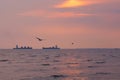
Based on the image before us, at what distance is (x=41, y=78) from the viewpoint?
53.2 m

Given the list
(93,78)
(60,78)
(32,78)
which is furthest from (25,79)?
(93,78)

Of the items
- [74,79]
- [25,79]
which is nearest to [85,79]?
[74,79]

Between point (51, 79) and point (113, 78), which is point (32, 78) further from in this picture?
point (113, 78)

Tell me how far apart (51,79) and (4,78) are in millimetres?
6655

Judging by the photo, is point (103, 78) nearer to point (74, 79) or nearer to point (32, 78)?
point (74, 79)

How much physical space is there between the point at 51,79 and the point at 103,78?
7326 mm

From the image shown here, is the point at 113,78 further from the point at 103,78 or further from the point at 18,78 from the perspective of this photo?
the point at 18,78

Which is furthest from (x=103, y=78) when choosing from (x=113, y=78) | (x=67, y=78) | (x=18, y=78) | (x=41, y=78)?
(x=18, y=78)

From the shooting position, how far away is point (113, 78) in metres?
52.5

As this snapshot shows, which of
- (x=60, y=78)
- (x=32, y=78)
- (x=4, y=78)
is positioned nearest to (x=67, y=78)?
(x=60, y=78)

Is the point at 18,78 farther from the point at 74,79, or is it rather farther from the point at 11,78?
the point at 74,79

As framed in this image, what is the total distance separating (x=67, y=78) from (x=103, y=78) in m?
5.24

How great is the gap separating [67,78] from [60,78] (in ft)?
3.80

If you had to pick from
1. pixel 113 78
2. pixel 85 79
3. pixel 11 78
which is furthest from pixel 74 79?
pixel 11 78
